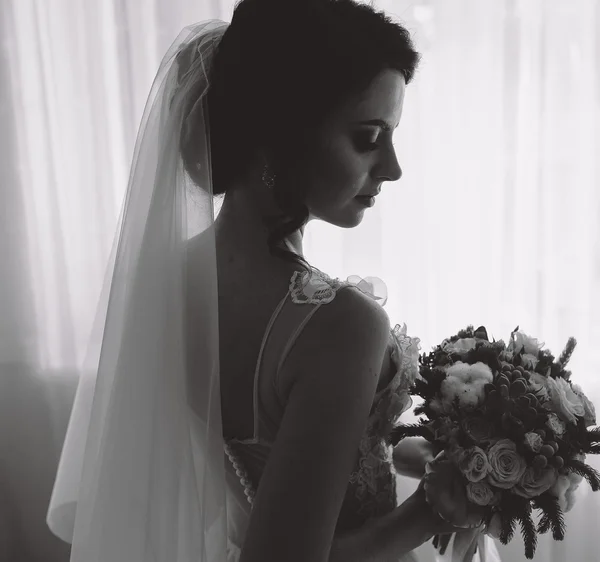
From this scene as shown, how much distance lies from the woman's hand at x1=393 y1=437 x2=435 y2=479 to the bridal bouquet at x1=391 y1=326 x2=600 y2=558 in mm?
210

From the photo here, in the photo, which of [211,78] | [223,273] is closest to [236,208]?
[223,273]

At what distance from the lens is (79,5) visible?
2.47 meters

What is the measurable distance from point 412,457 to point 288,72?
0.84 metres

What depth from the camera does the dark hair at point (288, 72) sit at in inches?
37.3

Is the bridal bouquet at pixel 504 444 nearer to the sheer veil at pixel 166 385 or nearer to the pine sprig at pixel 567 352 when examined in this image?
the pine sprig at pixel 567 352

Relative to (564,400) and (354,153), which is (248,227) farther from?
(564,400)

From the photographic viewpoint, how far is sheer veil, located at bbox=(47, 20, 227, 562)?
39.9 inches

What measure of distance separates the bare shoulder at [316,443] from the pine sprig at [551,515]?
430 mm

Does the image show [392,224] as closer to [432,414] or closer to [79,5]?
[432,414]

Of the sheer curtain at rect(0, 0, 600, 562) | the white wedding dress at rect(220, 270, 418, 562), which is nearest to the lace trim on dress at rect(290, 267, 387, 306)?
the white wedding dress at rect(220, 270, 418, 562)

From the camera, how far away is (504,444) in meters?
1.05

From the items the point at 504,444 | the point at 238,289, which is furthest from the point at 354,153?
the point at 504,444

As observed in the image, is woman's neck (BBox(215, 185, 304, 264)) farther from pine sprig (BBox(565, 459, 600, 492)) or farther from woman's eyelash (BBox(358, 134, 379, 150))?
pine sprig (BBox(565, 459, 600, 492))

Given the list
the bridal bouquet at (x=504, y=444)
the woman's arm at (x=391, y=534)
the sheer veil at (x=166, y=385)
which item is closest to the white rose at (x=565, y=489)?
the bridal bouquet at (x=504, y=444)
